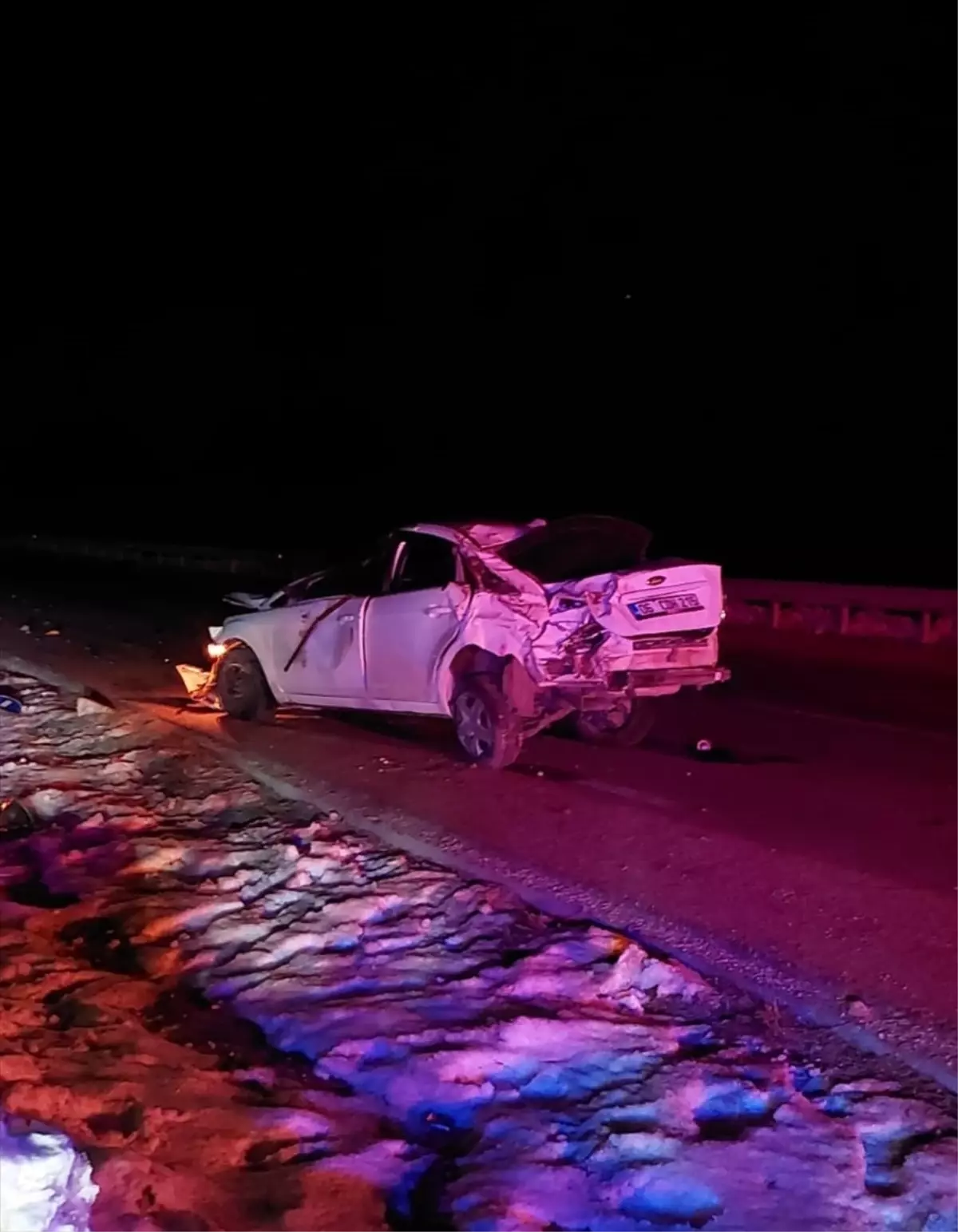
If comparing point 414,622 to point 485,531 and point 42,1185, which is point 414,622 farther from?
point 42,1185

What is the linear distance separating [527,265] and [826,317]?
86.8 feet

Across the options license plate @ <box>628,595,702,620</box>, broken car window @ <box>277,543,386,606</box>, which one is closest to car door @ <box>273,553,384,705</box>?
broken car window @ <box>277,543,386,606</box>

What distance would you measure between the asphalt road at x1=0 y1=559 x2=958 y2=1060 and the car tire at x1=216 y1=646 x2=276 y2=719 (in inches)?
7.7

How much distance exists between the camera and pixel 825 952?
18.3ft

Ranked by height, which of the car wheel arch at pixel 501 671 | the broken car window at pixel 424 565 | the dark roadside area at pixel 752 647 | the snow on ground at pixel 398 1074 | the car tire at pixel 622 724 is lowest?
the dark roadside area at pixel 752 647

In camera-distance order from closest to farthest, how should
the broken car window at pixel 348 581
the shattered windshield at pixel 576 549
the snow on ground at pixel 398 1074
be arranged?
the snow on ground at pixel 398 1074
the shattered windshield at pixel 576 549
the broken car window at pixel 348 581

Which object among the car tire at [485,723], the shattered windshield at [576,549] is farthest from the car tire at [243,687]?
the shattered windshield at [576,549]

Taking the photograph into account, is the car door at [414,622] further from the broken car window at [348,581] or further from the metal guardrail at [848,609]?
the metal guardrail at [848,609]

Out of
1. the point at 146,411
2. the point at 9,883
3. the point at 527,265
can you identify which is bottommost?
the point at 9,883

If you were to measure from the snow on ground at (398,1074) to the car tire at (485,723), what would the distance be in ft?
6.47

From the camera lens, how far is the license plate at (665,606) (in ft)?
28.3

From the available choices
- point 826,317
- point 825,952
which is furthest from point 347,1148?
point 826,317

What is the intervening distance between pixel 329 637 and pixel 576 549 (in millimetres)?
2237

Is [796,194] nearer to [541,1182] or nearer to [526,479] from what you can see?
[526,479]
